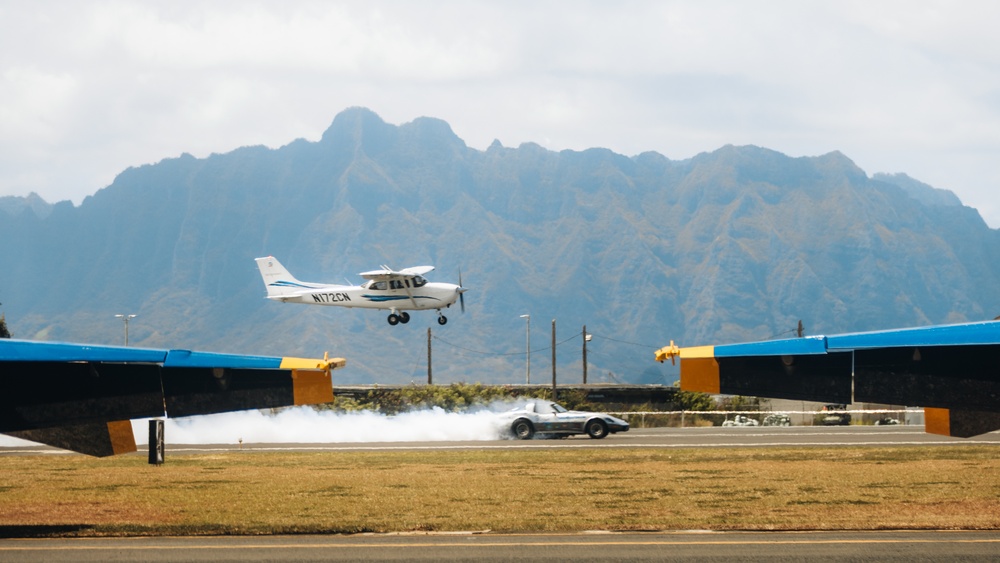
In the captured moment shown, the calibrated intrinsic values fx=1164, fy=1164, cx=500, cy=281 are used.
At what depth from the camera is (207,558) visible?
592 inches

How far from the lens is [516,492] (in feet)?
76.4

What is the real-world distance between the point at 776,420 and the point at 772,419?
10.1 inches

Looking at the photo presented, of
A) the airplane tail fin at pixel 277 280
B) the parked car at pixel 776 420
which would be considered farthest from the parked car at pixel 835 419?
the airplane tail fin at pixel 277 280

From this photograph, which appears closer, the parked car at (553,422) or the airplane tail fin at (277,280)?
the parked car at (553,422)

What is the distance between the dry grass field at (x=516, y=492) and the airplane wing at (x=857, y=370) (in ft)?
6.96

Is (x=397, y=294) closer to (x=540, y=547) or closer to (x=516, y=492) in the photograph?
(x=516, y=492)

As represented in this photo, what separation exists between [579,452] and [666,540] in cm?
1802

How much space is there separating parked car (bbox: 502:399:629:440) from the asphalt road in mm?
24293

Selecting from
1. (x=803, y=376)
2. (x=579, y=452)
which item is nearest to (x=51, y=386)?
(x=803, y=376)

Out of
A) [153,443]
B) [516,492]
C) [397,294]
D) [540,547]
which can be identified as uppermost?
[397,294]

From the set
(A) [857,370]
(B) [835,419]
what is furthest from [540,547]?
(B) [835,419]

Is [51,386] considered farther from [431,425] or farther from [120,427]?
[431,425]

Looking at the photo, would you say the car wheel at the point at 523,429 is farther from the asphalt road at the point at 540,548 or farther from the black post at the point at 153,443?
the asphalt road at the point at 540,548

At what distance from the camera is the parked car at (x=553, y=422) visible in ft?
136
